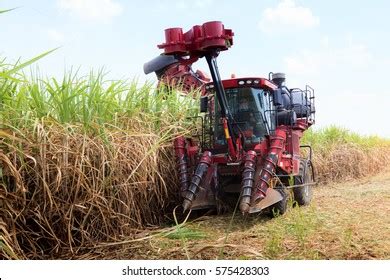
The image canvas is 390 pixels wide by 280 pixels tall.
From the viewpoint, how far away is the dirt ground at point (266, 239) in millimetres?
3705

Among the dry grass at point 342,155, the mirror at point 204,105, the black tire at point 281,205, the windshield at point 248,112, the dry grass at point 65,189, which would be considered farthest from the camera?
the dry grass at point 342,155

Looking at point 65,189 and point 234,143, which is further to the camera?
point 234,143

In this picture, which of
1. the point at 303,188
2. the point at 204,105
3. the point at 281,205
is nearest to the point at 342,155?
the point at 303,188

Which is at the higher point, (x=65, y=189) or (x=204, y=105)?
(x=204, y=105)

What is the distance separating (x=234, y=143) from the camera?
532cm

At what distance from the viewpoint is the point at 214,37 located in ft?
15.8

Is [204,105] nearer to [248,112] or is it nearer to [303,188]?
[248,112]

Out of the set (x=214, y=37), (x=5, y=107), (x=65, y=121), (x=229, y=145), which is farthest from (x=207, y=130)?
(x=5, y=107)

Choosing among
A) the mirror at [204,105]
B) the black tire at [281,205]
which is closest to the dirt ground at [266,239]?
the black tire at [281,205]

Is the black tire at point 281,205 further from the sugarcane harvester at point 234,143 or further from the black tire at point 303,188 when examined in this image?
the black tire at point 303,188

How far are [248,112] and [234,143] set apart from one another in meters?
0.55

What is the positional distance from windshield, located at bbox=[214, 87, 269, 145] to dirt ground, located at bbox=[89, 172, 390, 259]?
0.99 meters
